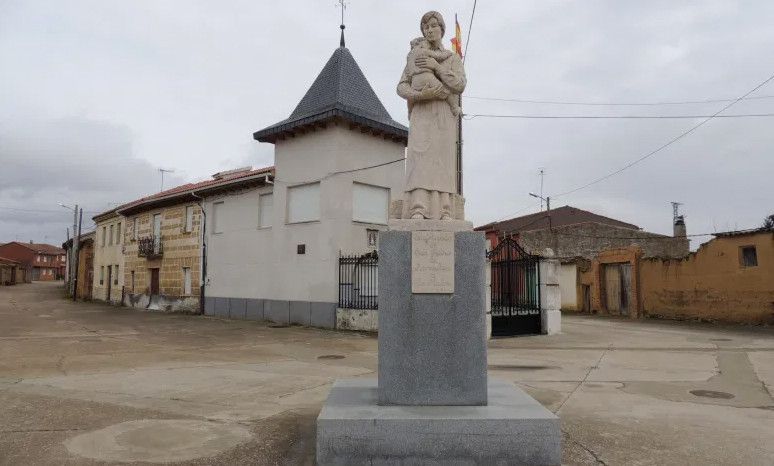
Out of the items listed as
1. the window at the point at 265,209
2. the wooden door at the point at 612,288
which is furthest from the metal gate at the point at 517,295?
the wooden door at the point at 612,288

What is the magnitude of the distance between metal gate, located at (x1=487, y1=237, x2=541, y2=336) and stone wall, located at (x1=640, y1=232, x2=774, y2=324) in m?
7.53

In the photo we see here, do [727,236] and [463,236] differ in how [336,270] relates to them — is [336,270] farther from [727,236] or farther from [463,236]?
[727,236]

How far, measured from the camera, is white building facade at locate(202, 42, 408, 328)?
15.3 meters

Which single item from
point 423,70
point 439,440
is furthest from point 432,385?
point 423,70

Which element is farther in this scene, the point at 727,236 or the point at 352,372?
the point at 727,236

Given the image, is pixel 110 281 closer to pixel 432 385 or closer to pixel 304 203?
pixel 304 203

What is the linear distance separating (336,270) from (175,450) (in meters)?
11.1

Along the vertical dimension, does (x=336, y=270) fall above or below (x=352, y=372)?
above

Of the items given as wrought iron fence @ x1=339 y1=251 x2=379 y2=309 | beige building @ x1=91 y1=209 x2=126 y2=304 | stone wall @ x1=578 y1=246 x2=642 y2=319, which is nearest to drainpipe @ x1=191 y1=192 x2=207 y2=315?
wrought iron fence @ x1=339 y1=251 x2=379 y2=309

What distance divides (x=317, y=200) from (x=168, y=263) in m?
10.2

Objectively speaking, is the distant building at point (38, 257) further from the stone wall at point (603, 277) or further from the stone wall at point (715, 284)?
the stone wall at point (715, 284)

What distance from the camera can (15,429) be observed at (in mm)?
4520

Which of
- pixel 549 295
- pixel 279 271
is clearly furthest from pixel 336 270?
pixel 549 295

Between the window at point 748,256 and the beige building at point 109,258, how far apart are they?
27817 millimetres
